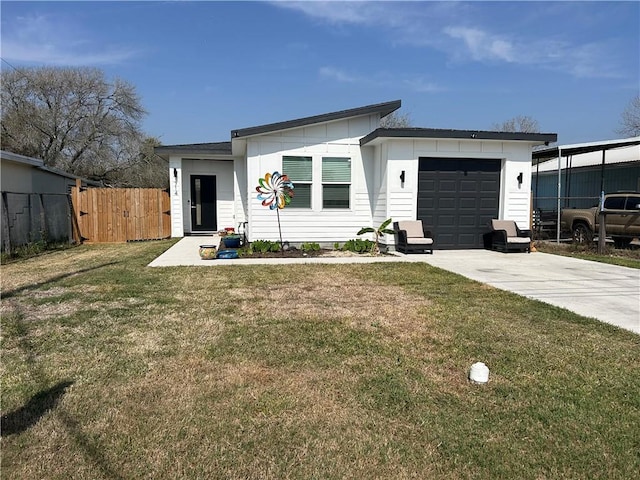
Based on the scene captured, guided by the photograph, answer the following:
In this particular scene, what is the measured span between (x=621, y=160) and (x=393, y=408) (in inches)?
755

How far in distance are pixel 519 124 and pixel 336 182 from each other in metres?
31.3

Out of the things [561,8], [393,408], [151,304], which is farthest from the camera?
[561,8]

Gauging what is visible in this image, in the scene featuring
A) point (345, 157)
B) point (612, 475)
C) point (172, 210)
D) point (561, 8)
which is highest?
point (561, 8)

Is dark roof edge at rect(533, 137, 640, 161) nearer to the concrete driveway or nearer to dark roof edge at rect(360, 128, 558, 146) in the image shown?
dark roof edge at rect(360, 128, 558, 146)

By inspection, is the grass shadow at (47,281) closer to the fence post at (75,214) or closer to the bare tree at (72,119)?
the fence post at (75,214)

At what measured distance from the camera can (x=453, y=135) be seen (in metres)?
10.6

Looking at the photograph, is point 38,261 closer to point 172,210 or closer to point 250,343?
point 172,210

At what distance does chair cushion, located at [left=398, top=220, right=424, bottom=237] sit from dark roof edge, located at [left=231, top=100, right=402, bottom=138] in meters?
3.06

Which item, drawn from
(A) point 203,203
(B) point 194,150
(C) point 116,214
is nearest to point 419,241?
(B) point 194,150

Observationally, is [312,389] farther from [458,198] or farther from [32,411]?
[458,198]

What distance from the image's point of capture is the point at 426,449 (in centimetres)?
240

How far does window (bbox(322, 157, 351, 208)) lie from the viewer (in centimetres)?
1134

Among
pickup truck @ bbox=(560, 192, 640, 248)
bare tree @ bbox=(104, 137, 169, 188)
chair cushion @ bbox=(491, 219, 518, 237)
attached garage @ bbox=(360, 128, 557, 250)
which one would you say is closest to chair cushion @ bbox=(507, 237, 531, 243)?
chair cushion @ bbox=(491, 219, 518, 237)

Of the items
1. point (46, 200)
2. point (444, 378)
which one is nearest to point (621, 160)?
point (444, 378)
